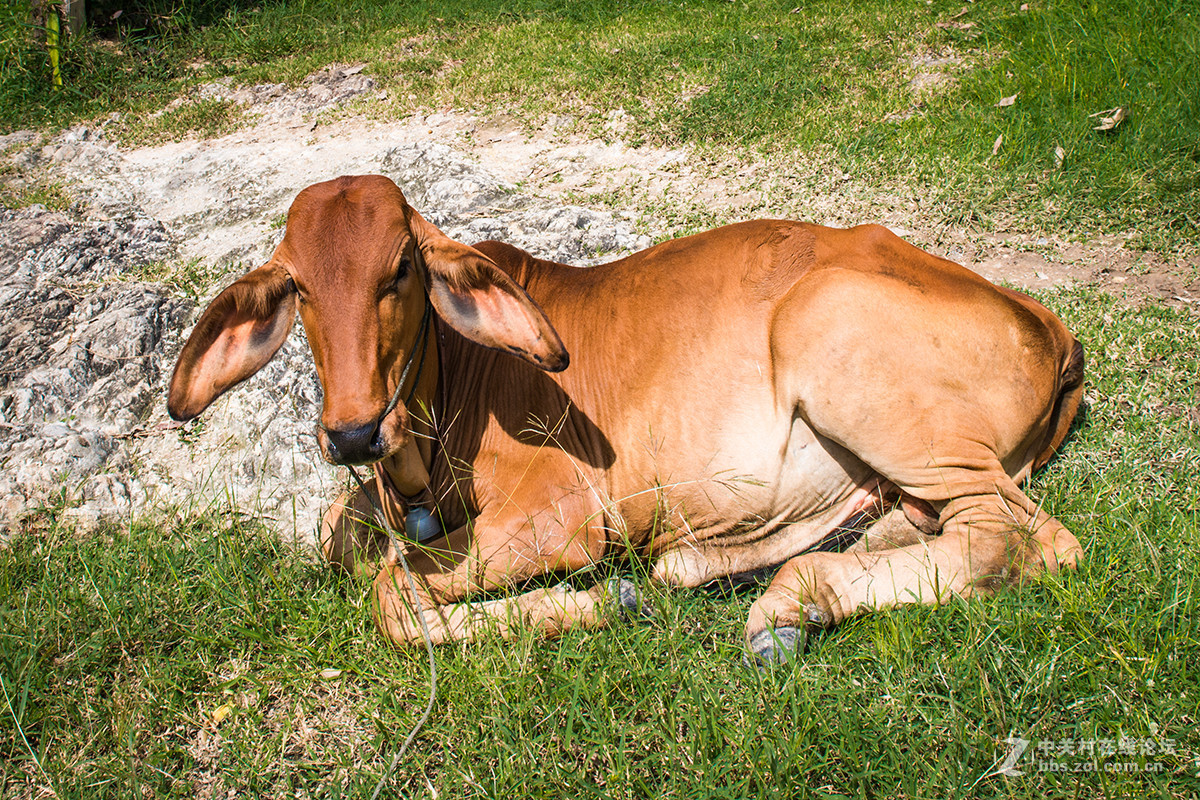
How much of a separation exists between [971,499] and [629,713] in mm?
1275

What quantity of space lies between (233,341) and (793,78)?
15.8 ft

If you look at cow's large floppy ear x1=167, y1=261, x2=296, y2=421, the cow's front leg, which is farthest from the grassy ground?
cow's large floppy ear x1=167, y1=261, x2=296, y2=421

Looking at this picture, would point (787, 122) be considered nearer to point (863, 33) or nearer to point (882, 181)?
point (882, 181)

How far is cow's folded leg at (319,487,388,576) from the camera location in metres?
2.94

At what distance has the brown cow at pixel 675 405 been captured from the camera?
2564 mm

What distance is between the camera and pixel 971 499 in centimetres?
268

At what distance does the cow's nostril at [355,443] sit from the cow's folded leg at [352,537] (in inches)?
20.8

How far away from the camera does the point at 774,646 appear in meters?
2.43

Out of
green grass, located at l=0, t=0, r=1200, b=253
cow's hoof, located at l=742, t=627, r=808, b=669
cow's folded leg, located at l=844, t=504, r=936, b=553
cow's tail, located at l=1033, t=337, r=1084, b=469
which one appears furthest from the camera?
green grass, located at l=0, t=0, r=1200, b=253

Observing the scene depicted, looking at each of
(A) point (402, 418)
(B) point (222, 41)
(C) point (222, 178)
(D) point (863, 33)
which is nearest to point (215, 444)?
(A) point (402, 418)

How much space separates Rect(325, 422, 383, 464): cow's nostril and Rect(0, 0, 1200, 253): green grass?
364 cm

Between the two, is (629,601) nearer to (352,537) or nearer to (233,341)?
(352,537)

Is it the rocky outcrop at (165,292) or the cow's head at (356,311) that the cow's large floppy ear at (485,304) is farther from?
the rocky outcrop at (165,292)

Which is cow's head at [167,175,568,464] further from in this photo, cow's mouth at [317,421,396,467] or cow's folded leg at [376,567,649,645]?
cow's folded leg at [376,567,649,645]
